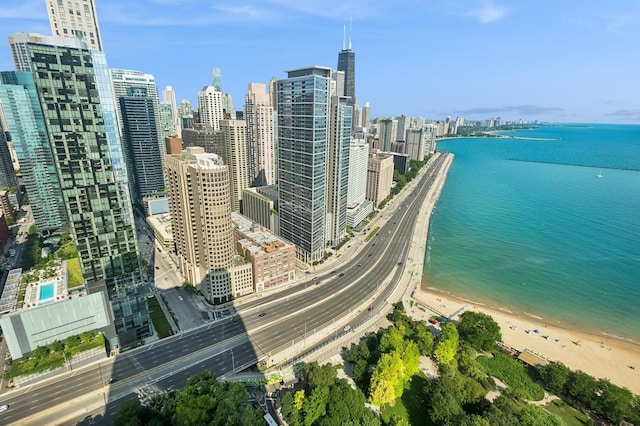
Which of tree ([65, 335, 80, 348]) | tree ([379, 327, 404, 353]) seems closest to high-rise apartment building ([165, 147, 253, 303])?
tree ([65, 335, 80, 348])

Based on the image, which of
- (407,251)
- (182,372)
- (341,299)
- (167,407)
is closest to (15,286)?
(182,372)

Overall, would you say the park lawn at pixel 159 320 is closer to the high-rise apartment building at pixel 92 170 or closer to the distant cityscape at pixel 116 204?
the distant cityscape at pixel 116 204

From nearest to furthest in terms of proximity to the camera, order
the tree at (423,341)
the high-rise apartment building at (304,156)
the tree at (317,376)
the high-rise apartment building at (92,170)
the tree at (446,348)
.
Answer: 1. the high-rise apartment building at (92,170)
2. the tree at (317,376)
3. the tree at (446,348)
4. the tree at (423,341)
5. the high-rise apartment building at (304,156)

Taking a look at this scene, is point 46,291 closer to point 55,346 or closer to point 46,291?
point 46,291

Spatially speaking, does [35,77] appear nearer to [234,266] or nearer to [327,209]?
[234,266]

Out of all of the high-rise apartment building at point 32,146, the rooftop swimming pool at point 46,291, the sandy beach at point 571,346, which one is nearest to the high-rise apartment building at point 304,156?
the sandy beach at point 571,346

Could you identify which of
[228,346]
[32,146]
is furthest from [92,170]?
[32,146]

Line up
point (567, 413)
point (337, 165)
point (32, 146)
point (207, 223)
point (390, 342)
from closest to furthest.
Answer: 1. point (567, 413)
2. point (390, 342)
3. point (207, 223)
4. point (337, 165)
5. point (32, 146)
